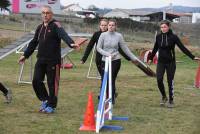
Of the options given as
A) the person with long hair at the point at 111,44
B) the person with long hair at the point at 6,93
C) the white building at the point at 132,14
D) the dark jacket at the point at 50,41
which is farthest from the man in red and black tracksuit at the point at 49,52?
the white building at the point at 132,14

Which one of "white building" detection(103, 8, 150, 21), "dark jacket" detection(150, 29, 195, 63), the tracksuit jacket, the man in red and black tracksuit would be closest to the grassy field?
the man in red and black tracksuit

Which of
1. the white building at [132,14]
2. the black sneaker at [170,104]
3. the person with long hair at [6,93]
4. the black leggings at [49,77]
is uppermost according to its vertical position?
the black leggings at [49,77]

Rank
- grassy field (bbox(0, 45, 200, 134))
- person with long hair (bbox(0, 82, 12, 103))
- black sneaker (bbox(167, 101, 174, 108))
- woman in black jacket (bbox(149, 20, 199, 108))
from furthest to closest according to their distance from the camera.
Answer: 1. black sneaker (bbox(167, 101, 174, 108))
2. woman in black jacket (bbox(149, 20, 199, 108))
3. person with long hair (bbox(0, 82, 12, 103))
4. grassy field (bbox(0, 45, 200, 134))

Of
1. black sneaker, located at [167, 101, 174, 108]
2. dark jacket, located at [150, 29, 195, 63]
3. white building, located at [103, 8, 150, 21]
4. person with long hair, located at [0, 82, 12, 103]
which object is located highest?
dark jacket, located at [150, 29, 195, 63]

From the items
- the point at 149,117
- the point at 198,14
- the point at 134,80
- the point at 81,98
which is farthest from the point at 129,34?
the point at 198,14

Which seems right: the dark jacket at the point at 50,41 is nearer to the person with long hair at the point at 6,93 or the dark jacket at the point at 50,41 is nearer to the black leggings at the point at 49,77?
the black leggings at the point at 49,77

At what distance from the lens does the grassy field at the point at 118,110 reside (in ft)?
26.8

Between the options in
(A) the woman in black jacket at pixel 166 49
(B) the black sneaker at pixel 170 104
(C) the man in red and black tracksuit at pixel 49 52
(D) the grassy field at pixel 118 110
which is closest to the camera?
(D) the grassy field at pixel 118 110

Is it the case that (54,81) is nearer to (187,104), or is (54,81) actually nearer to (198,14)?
(187,104)

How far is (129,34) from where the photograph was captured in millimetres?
37000

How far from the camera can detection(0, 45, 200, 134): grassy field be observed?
816 cm

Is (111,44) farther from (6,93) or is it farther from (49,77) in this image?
(6,93)

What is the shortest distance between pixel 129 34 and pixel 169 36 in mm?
26613

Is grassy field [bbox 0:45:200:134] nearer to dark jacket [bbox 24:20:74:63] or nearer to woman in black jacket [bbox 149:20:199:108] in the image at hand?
woman in black jacket [bbox 149:20:199:108]
